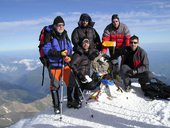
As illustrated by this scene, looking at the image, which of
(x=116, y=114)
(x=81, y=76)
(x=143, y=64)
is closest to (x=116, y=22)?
(x=143, y=64)

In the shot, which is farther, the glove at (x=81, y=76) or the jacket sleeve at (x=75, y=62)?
the glove at (x=81, y=76)

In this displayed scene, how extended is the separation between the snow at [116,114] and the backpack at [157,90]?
42 centimetres

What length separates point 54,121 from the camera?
1309 centimetres

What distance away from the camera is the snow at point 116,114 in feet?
38.9

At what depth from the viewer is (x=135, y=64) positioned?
15.7 meters

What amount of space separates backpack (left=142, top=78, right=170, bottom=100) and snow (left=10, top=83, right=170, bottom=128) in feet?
1.37

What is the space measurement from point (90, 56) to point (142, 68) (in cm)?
325

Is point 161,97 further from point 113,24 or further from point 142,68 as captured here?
point 113,24

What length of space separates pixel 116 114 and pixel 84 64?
386cm

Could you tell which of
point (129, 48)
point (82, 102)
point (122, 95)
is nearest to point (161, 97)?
point (122, 95)

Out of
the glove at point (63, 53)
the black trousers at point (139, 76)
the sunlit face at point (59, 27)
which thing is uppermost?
the sunlit face at point (59, 27)

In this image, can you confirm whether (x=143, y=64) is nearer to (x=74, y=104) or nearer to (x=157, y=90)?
(x=157, y=90)

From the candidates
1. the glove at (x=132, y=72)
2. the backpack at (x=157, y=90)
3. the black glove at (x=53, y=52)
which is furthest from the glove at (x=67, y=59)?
the backpack at (x=157, y=90)

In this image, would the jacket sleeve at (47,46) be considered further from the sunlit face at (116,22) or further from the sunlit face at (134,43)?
the sunlit face at (116,22)
